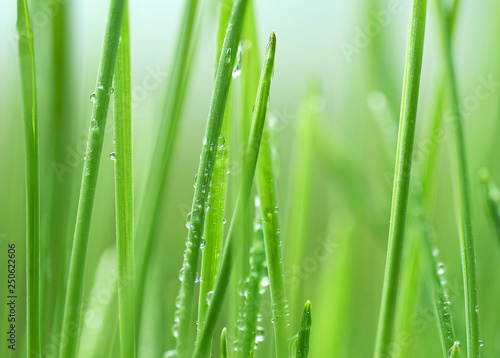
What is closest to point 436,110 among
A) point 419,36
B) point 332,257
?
point 419,36

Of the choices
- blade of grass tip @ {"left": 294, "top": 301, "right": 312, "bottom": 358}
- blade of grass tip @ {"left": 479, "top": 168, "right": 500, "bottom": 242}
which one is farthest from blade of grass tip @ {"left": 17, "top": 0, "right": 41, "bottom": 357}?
blade of grass tip @ {"left": 479, "top": 168, "right": 500, "bottom": 242}

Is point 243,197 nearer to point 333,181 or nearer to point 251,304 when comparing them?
point 251,304

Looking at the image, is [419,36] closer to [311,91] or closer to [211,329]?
[211,329]

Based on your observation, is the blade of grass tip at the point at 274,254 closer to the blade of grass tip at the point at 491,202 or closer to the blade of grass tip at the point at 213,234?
the blade of grass tip at the point at 213,234

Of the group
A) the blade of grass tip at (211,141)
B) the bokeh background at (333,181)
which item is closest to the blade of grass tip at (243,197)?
the blade of grass tip at (211,141)

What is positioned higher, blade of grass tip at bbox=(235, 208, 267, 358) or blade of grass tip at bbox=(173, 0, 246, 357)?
blade of grass tip at bbox=(173, 0, 246, 357)

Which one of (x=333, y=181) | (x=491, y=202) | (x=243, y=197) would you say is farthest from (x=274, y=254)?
(x=333, y=181)

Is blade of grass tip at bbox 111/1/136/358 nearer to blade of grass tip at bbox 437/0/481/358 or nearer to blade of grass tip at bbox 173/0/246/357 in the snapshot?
blade of grass tip at bbox 173/0/246/357

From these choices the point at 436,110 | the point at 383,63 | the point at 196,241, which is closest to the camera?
the point at 196,241
